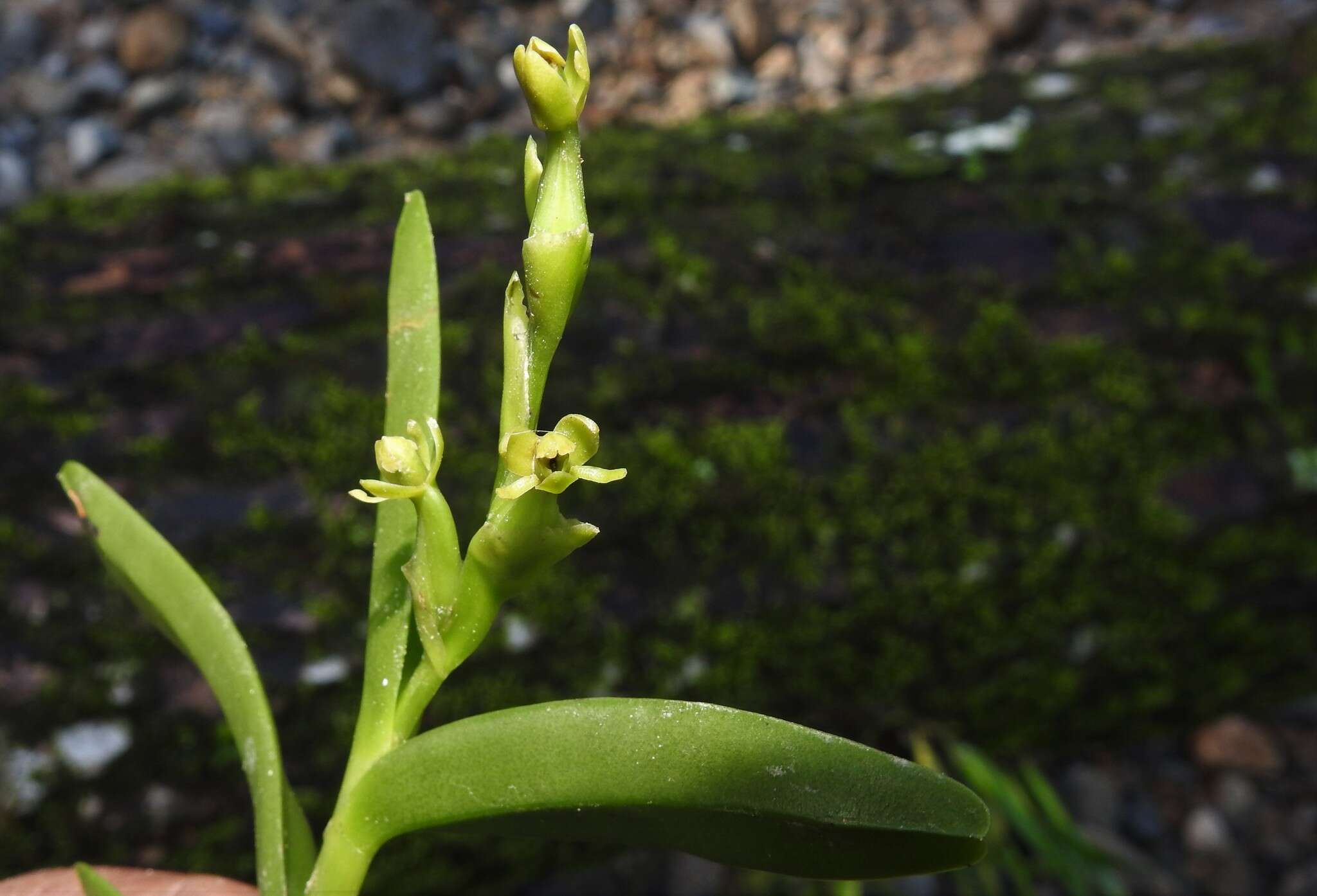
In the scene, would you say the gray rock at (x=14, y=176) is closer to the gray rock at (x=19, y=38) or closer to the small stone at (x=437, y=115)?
the gray rock at (x=19, y=38)

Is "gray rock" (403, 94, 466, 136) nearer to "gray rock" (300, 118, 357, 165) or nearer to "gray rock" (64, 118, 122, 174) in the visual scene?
"gray rock" (300, 118, 357, 165)

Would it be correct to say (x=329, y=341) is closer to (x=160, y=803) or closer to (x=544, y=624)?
(x=544, y=624)

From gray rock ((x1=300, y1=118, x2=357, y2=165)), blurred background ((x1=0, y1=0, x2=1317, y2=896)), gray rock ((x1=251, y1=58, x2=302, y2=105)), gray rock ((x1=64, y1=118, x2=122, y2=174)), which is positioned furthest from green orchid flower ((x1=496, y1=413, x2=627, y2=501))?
gray rock ((x1=251, y1=58, x2=302, y2=105))

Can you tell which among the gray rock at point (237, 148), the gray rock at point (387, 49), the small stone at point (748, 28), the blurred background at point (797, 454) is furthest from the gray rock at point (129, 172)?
the small stone at point (748, 28)

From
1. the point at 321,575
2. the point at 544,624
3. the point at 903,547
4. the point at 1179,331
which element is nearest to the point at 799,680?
the point at 903,547

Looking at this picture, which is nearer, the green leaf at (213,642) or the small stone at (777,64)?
the green leaf at (213,642)

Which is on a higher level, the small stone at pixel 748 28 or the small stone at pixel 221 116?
the small stone at pixel 221 116
